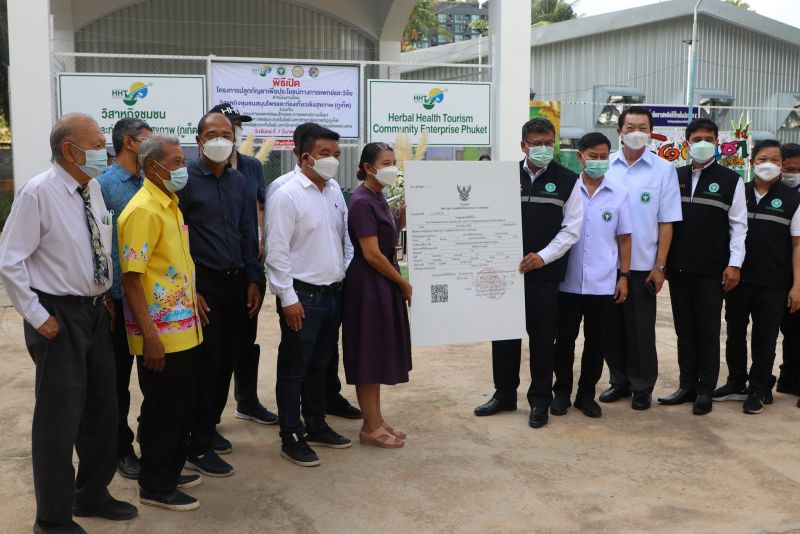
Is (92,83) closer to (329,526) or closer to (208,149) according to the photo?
(208,149)

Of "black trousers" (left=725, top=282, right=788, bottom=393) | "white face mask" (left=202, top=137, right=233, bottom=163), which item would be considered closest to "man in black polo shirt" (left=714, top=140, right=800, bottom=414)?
"black trousers" (left=725, top=282, right=788, bottom=393)

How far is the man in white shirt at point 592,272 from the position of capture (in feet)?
16.8

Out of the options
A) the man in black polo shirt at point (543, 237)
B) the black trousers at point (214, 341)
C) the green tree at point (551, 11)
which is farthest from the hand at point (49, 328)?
the green tree at point (551, 11)

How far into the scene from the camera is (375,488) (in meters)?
4.02

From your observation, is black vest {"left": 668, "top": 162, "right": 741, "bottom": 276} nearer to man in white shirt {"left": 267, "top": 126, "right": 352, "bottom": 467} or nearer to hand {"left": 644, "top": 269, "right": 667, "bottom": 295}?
hand {"left": 644, "top": 269, "right": 667, "bottom": 295}

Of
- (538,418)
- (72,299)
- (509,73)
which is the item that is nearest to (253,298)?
(72,299)

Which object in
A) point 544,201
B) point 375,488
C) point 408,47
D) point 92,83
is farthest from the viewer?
point 408,47

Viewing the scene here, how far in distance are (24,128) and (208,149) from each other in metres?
6.04

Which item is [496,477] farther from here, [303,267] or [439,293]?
[303,267]

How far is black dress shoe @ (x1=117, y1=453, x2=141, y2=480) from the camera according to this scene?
4148 mm

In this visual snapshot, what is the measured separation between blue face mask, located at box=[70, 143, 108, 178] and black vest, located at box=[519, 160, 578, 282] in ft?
8.54

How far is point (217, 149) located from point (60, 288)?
1.17 meters

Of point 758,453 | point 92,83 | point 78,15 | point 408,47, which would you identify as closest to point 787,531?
point 758,453

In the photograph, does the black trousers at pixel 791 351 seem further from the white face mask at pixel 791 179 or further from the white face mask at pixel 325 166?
the white face mask at pixel 325 166
